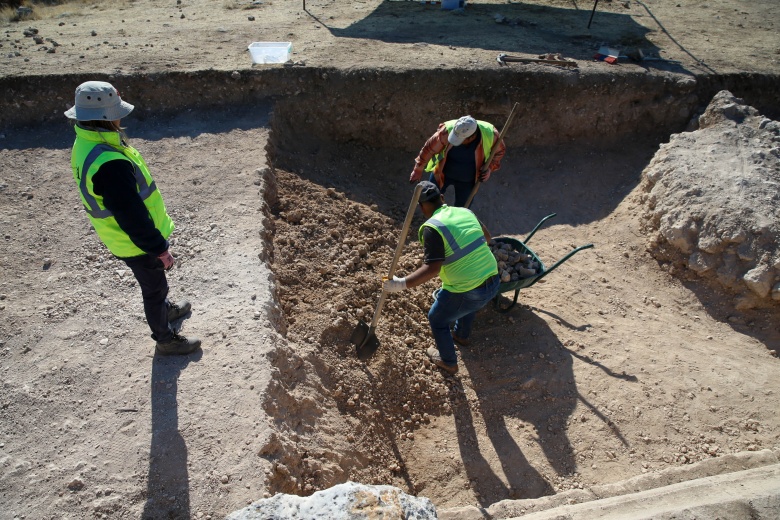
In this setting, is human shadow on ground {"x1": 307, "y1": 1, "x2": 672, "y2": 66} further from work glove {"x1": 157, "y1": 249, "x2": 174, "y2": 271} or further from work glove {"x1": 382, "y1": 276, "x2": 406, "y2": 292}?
work glove {"x1": 157, "y1": 249, "x2": 174, "y2": 271}

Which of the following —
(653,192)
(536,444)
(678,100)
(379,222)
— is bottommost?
(536,444)

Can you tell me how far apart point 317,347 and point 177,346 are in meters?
1.09

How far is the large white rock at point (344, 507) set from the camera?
235 centimetres

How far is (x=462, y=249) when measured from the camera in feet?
12.2

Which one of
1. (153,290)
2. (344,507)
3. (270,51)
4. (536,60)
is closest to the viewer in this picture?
(344,507)

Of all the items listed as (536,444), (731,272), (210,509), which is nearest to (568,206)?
(731,272)

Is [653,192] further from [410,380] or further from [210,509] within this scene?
[210,509]

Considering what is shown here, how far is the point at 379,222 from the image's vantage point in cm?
595

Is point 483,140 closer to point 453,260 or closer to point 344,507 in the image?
point 453,260

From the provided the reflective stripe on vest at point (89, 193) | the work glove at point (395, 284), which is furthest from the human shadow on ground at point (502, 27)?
the reflective stripe on vest at point (89, 193)

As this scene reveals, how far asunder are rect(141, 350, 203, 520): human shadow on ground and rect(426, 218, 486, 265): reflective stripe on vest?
1.99m

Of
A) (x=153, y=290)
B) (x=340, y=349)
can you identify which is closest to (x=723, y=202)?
(x=340, y=349)

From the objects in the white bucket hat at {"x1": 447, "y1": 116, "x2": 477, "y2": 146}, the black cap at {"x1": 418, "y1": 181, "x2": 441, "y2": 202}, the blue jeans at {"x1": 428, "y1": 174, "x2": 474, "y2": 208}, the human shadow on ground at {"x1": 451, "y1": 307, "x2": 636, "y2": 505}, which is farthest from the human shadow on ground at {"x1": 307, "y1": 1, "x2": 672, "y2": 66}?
the black cap at {"x1": 418, "y1": 181, "x2": 441, "y2": 202}

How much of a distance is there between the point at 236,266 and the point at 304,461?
73.2 inches
